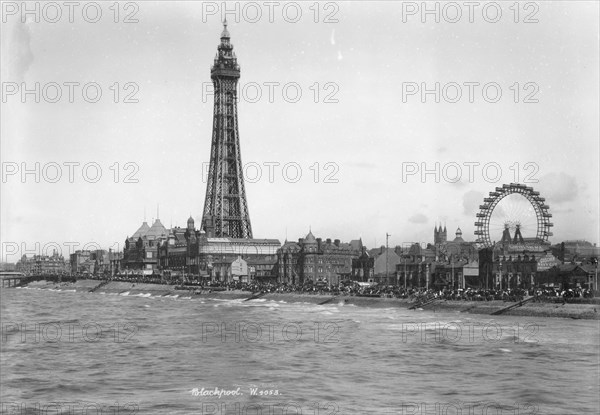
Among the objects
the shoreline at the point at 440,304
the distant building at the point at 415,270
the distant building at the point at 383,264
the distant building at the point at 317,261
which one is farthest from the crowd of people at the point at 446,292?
the distant building at the point at 317,261

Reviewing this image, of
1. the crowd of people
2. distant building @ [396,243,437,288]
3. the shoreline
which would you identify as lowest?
the shoreline

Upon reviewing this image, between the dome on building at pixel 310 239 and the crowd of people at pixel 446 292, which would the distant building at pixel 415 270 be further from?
the dome on building at pixel 310 239

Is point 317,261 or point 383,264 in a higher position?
point 317,261

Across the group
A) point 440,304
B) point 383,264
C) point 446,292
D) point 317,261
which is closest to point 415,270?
point 383,264

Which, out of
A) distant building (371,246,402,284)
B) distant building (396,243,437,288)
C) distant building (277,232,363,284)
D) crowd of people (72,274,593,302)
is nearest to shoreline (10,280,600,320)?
crowd of people (72,274,593,302)

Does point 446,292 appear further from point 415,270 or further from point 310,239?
point 310,239

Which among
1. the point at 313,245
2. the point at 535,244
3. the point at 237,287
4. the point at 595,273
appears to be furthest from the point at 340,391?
the point at 313,245

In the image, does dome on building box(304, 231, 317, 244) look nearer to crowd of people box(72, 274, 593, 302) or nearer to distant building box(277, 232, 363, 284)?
distant building box(277, 232, 363, 284)

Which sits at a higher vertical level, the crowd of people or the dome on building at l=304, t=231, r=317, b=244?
the dome on building at l=304, t=231, r=317, b=244

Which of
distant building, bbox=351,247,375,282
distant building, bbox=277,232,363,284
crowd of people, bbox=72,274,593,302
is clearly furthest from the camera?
distant building, bbox=277,232,363,284

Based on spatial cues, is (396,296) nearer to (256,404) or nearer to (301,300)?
(301,300)

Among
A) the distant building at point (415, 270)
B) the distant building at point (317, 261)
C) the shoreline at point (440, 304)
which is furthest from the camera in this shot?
the distant building at point (317, 261)
